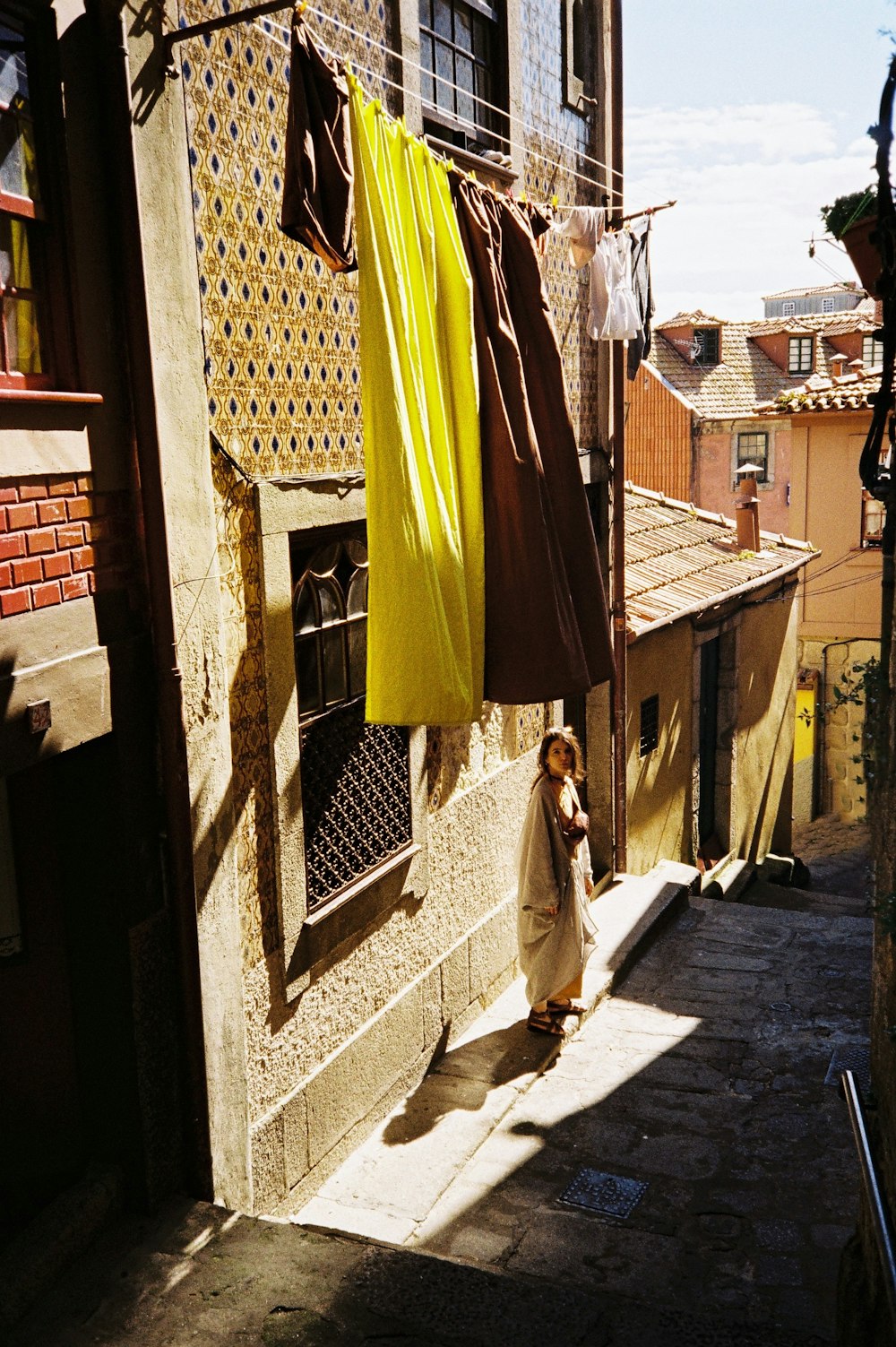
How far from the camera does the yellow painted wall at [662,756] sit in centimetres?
1152

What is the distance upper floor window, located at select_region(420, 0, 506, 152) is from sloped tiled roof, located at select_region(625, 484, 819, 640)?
445 centimetres

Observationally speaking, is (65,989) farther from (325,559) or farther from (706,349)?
(706,349)

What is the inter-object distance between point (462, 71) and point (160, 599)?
15.8 ft

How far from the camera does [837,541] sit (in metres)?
22.1

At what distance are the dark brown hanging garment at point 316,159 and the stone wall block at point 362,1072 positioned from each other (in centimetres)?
411

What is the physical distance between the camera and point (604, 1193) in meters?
6.38

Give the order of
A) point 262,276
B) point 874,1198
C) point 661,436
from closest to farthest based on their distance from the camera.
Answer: point 874,1198 → point 262,276 → point 661,436

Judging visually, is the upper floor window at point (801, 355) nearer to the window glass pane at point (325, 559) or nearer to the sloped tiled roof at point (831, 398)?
the sloped tiled roof at point (831, 398)

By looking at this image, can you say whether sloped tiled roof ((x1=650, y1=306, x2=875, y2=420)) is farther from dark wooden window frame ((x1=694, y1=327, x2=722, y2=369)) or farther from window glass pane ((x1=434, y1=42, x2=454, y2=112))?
window glass pane ((x1=434, y1=42, x2=454, y2=112))

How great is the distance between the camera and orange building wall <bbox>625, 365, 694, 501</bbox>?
30531mm

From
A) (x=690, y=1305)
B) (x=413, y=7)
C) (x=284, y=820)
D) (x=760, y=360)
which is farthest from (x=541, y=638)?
(x=760, y=360)

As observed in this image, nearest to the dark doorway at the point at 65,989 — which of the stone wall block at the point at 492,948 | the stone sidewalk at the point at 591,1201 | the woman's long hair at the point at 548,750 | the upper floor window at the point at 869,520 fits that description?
the stone sidewalk at the point at 591,1201

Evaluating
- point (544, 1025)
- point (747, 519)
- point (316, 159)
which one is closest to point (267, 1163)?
point (544, 1025)

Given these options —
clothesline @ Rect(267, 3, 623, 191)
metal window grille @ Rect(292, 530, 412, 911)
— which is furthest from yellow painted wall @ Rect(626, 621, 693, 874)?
metal window grille @ Rect(292, 530, 412, 911)
